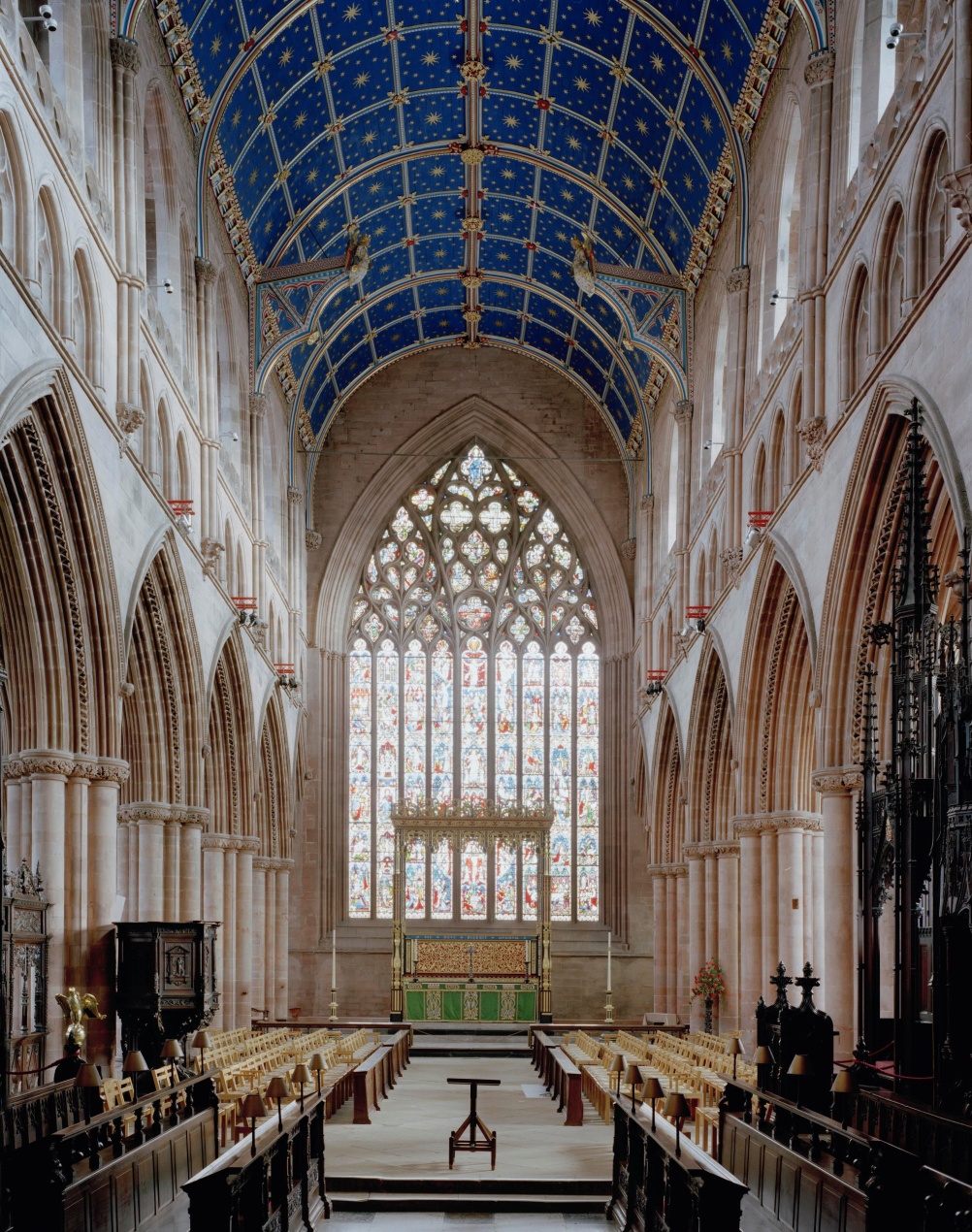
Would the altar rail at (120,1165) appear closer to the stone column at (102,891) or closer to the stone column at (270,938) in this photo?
the stone column at (102,891)

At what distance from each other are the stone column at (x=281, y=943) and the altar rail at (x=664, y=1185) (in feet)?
64.7

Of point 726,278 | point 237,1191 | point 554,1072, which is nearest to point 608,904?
point 554,1072

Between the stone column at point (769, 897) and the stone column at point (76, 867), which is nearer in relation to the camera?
the stone column at point (76, 867)

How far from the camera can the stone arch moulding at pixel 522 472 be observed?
3638 cm

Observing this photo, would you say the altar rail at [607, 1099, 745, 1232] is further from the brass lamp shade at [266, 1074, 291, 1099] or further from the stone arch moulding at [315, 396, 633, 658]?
the stone arch moulding at [315, 396, 633, 658]

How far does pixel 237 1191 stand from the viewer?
855 cm

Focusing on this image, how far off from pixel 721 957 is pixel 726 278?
35.7 ft

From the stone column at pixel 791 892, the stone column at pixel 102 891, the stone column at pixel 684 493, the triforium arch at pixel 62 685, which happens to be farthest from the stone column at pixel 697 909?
the triforium arch at pixel 62 685

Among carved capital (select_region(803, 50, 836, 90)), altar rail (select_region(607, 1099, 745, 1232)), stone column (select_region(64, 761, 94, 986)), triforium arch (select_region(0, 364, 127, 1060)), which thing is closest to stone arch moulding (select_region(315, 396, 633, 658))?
carved capital (select_region(803, 50, 836, 90))

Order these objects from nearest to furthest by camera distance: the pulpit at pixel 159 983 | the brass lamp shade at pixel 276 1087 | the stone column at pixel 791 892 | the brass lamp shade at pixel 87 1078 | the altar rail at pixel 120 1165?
the altar rail at pixel 120 1165 → the brass lamp shade at pixel 87 1078 → the brass lamp shade at pixel 276 1087 → the pulpit at pixel 159 983 → the stone column at pixel 791 892

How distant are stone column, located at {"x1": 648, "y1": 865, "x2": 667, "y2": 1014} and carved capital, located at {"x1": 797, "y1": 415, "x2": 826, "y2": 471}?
1560 cm

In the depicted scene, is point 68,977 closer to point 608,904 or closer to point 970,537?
point 970,537

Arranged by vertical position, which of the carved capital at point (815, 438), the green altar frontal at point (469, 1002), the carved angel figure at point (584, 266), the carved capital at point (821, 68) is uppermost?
the carved angel figure at point (584, 266)

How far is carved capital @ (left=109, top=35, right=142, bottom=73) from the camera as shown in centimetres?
1769
